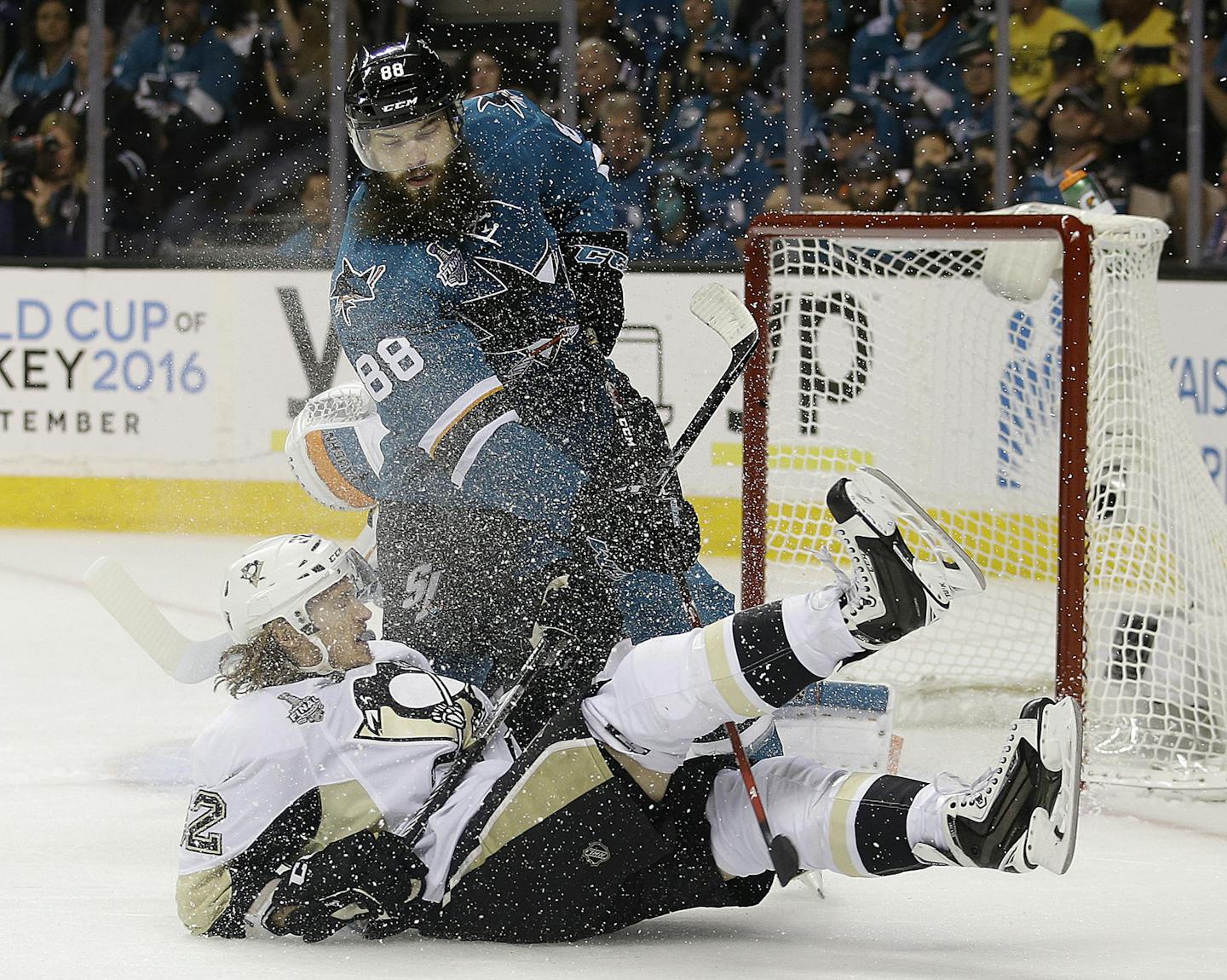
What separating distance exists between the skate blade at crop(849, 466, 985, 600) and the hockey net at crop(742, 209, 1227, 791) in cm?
104

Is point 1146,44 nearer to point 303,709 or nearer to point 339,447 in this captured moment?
point 339,447

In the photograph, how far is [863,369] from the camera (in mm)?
4066

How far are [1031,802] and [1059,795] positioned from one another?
1.3 inches

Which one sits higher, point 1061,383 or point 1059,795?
point 1061,383

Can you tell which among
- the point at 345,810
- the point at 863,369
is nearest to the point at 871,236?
the point at 863,369

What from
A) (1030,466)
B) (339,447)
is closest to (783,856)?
(339,447)

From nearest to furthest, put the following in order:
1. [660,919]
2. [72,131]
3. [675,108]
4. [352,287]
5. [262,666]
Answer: [262,666], [660,919], [352,287], [675,108], [72,131]

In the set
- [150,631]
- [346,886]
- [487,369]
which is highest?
[487,369]

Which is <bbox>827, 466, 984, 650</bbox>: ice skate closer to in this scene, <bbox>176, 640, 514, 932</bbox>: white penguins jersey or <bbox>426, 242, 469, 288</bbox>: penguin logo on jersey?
<bbox>176, 640, 514, 932</bbox>: white penguins jersey

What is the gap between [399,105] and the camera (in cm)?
261

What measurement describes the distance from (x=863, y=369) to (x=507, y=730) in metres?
1.90

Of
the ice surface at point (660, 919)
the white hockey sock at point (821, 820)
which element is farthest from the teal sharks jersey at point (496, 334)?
the ice surface at point (660, 919)

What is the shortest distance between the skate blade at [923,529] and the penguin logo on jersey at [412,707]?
23.4 inches

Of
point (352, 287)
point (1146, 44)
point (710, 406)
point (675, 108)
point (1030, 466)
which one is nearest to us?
point (710, 406)
